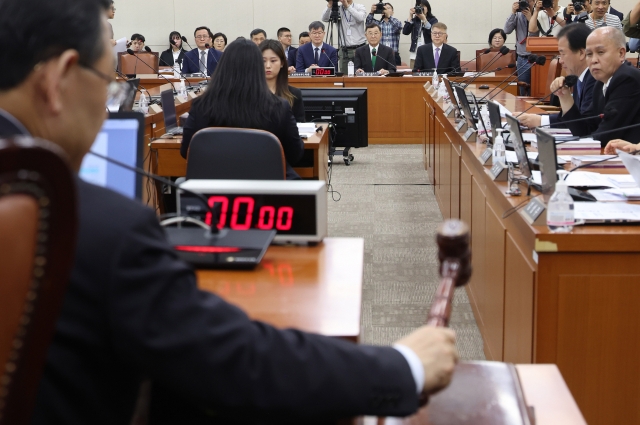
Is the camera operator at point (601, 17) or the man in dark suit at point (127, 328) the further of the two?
the camera operator at point (601, 17)

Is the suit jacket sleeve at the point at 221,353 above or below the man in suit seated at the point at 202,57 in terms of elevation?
below

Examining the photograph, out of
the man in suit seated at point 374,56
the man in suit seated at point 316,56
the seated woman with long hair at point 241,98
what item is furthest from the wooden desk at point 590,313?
the man in suit seated at point 316,56

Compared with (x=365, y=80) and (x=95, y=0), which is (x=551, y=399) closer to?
(x=95, y=0)

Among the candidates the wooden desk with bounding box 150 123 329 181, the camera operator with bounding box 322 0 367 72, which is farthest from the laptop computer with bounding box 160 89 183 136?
the camera operator with bounding box 322 0 367 72

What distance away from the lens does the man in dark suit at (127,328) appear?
754 millimetres

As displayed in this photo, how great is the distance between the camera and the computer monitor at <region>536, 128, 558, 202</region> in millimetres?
2236

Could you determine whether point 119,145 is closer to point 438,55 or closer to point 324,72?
point 324,72

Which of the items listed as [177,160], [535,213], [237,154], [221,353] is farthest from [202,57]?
[221,353]

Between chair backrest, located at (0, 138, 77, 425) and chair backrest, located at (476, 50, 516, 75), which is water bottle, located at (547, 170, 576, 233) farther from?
chair backrest, located at (476, 50, 516, 75)

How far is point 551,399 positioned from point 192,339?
737 mm

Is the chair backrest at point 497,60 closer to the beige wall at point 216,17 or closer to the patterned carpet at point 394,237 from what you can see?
the beige wall at point 216,17

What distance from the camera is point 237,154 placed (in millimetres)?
3096

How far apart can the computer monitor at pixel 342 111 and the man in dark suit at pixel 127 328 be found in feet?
16.6

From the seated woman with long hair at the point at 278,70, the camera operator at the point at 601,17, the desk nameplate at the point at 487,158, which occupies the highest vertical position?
the camera operator at the point at 601,17
